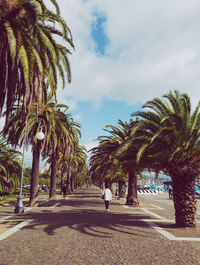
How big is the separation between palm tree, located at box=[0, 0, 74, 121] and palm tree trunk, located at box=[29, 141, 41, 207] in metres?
9.91

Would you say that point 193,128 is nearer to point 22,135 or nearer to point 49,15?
point 49,15

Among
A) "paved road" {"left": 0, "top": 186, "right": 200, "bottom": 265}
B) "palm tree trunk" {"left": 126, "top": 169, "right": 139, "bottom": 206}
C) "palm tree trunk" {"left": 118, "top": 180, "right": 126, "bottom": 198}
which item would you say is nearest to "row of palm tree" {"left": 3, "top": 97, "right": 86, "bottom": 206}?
"palm tree trunk" {"left": 126, "top": 169, "right": 139, "bottom": 206}

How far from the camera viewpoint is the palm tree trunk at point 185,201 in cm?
1078

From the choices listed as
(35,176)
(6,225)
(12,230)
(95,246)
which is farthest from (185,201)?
(35,176)

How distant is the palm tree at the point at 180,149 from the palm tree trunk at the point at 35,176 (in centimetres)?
1114

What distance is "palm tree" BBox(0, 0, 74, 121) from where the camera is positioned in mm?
9180

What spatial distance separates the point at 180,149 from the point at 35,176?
13.2m

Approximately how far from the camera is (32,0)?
9719 mm

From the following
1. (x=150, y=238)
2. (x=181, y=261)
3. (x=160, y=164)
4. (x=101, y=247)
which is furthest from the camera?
(x=160, y=164)

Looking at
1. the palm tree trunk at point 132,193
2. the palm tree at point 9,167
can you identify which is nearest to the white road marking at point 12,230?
the palm tree trunk at point 132,193

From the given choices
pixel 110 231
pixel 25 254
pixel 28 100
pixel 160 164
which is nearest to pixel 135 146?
pixel 160 164

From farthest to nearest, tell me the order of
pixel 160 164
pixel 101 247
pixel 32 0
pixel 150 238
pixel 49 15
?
pixel 160 164 → pixel 49 15 → pixel 32 0 → pixel 150 238 → pixel 101 247

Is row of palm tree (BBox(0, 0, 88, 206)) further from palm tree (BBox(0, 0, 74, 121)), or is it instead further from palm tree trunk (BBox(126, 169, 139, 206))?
palm tree trunk (BBox(126, 169, 139, 206))

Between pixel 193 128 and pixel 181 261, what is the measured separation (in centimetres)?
628
